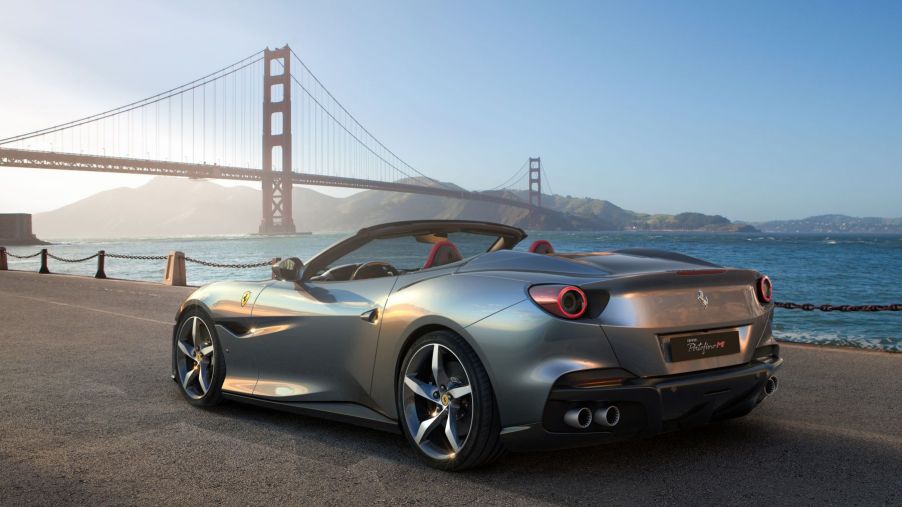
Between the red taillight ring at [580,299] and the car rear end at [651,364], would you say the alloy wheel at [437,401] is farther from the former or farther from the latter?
the red taillight ring at [580,299]

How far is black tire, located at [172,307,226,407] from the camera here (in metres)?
4.69

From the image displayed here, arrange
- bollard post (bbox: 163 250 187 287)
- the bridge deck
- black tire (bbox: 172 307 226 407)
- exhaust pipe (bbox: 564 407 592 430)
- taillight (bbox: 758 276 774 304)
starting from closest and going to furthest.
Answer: exhaust pipe (bbox: 564 407 592 430) < taillight (bbox: 758 276 774 304) < black tire (bbox: 172 307 226 407) < bollard post (bbox: 163 250 187 287) < the bridge deck

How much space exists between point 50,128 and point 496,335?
79748 millimetres

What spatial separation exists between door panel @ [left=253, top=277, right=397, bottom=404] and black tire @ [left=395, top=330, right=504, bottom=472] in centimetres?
54

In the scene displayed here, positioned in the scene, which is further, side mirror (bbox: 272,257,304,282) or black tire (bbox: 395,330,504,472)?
side mirror (bbox: 272,257,304,282)

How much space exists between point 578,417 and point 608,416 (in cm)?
12

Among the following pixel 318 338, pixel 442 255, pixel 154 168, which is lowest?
pixel 318 338

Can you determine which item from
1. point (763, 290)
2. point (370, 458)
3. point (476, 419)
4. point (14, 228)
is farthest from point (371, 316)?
point (14, 228)

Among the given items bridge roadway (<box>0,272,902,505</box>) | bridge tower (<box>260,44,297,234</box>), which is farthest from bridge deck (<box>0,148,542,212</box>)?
bridge roadway (<box>0,272,902,505</box>)

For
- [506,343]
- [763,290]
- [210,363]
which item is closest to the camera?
[506,343]

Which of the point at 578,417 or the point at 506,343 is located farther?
the point at 506,343

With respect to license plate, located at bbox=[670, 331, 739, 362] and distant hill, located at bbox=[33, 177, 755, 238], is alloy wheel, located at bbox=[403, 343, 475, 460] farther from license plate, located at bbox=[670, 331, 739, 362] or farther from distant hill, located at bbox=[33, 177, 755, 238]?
distant hill, located at bbox=[33, 177, 755, 238]

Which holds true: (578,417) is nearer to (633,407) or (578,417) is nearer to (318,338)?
(633,407)

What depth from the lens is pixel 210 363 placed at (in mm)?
4820
